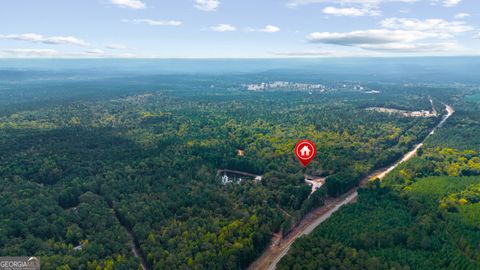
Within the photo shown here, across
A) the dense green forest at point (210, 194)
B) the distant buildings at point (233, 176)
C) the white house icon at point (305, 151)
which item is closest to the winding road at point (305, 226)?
the dense green forest at point (210, 194)

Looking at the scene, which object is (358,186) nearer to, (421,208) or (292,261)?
(421,208)

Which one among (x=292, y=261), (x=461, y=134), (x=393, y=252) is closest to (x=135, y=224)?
(x=292, y=261)

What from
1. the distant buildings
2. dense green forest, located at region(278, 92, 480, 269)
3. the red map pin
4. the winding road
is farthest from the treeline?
the red map pin

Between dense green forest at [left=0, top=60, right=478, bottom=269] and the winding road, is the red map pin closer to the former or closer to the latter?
dense green forest at [left=0, top=60, right=478, bottom=269]

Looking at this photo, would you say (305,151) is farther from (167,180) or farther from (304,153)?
(167,180)

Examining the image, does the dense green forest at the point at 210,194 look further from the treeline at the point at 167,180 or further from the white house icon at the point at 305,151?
the white house icon at the point at 305,151

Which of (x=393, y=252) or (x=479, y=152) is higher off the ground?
(x=479, y=152)
